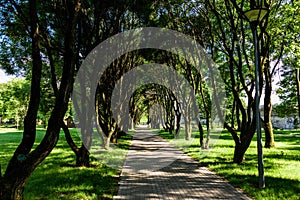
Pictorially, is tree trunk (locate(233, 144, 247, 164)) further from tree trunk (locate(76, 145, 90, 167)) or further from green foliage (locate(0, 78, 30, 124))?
green foliage (locate(0, 78, 30, 124))

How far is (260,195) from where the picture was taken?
6.36 m

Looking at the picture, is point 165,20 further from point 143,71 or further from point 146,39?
point 143,71

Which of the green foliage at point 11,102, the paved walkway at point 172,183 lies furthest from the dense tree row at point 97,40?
the green foliage at point 11,102

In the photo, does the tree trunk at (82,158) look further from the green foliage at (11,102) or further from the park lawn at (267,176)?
the green foliage at (11,102)

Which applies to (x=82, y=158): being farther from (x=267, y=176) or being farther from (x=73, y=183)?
(x=267, y=176)

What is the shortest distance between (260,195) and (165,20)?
1001 centimetres

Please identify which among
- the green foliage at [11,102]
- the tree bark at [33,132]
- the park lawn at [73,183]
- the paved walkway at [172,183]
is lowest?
the paved walkway at [172,183]

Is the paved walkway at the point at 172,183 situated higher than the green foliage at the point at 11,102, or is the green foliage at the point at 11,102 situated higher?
the green foliage at the point at 11,102

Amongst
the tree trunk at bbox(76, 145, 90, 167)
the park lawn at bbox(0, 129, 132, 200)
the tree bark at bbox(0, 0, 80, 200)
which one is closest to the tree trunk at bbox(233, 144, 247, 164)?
the park lawn at bbox(0, 129, 132, 200)

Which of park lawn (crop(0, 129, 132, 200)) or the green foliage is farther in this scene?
the green foliage

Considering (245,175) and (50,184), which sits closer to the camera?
(50,184)

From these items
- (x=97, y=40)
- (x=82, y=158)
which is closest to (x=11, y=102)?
(x=97, y=40)

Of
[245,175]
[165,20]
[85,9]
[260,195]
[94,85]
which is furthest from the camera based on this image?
[165,20]

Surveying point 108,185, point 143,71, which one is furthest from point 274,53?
point 108,185
